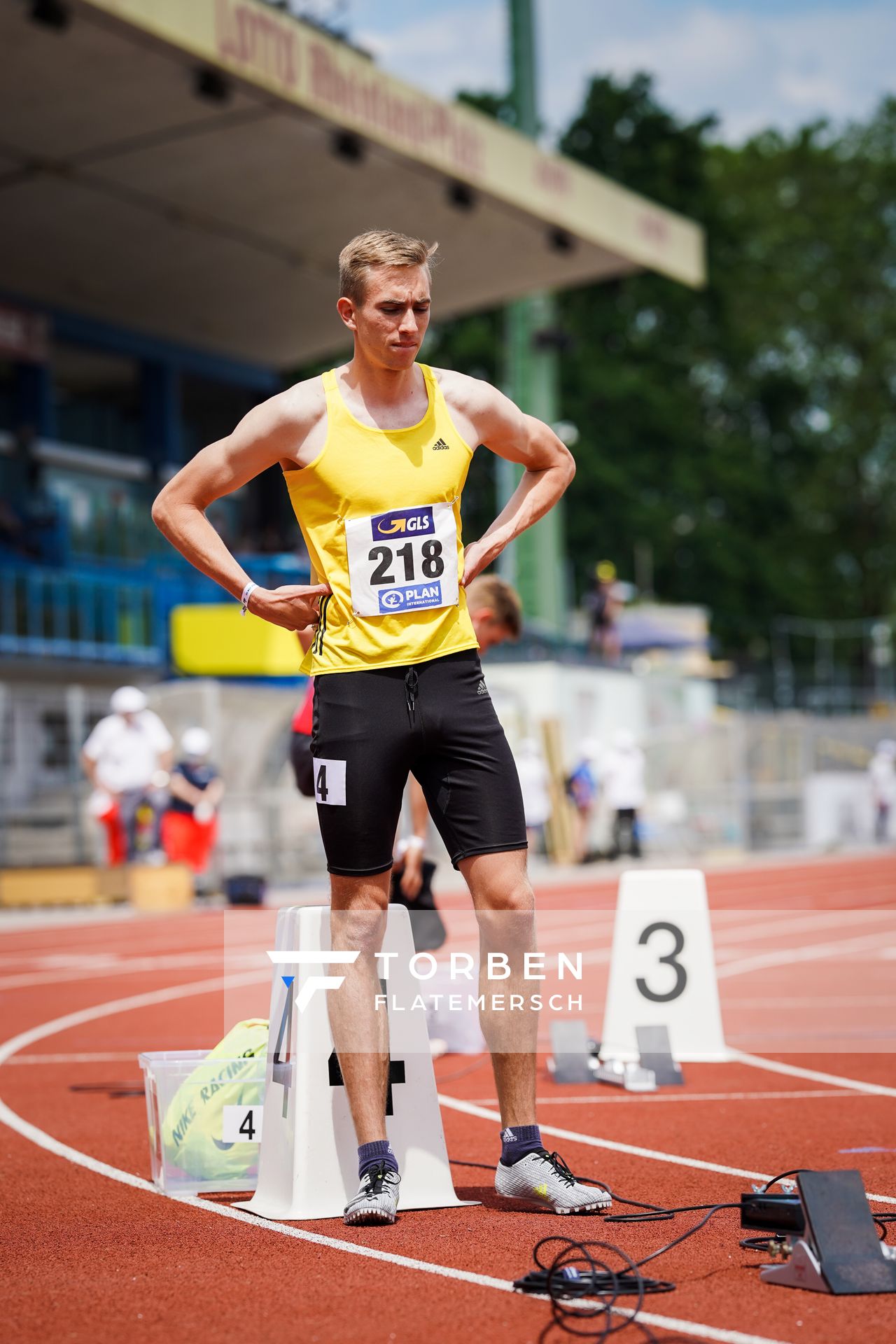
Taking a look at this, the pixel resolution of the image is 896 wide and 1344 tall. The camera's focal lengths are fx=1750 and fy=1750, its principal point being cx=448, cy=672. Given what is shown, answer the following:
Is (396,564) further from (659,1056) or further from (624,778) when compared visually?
(624,778)

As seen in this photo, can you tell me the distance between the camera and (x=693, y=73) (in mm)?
54562

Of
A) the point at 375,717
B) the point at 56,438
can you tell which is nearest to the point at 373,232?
the point at 375,717

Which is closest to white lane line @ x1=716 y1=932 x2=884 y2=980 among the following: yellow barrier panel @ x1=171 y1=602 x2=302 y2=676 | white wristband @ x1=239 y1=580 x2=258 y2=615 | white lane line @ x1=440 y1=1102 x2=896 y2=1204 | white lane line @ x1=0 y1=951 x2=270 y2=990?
white lane line @ x1=0 y1=951 x2=270 y2=990

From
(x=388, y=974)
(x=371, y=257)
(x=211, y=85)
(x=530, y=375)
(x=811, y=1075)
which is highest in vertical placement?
(x=211, y=85)

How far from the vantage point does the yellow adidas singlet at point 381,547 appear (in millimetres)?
4234

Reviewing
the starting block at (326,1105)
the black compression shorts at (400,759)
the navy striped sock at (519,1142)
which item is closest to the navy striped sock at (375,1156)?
the starting block at (326,1105)

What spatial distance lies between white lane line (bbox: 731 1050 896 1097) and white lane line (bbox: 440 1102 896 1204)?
1301 mm

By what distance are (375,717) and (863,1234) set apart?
1589 mm

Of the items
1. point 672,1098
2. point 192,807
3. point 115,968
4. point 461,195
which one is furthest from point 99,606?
point 672,1098

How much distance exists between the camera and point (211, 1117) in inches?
186

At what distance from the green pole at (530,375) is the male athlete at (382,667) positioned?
27375mm

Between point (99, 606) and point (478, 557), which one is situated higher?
point (99, 606)

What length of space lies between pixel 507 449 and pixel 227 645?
55.8 feet

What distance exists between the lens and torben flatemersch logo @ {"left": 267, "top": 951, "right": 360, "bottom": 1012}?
14.1ft
